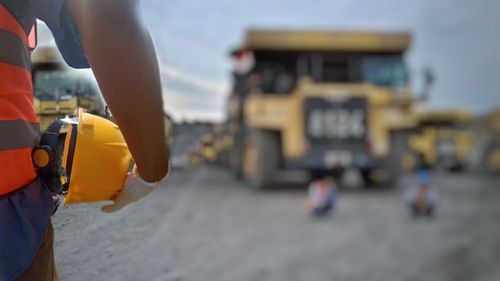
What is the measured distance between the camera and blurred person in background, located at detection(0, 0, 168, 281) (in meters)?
0.34

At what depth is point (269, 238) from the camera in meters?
2.75

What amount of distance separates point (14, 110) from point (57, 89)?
0.24ft

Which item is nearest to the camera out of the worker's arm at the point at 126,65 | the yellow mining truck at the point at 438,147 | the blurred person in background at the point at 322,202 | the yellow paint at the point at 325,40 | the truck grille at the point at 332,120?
the worker's arm at the point at 126,65

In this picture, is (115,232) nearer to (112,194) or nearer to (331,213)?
(112,194)

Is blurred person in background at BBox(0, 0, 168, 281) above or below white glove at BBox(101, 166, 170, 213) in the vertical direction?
above

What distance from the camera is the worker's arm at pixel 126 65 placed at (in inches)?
13.3

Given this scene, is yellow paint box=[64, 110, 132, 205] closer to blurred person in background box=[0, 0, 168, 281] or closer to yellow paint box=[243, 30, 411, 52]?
blurred person in background box=[0, 0, 168, 281]

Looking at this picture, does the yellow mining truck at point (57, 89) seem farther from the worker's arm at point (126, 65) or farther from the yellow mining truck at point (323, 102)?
the yellow mining truck at point (323, 102)

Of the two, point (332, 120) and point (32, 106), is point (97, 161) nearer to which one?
point (32, 106)

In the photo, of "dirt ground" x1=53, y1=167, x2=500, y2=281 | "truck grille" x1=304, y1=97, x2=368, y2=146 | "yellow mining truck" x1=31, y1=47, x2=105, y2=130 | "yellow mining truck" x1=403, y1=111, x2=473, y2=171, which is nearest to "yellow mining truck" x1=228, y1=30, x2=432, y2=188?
"truck grille" x1=304, y1=97, x2=368, y2=146

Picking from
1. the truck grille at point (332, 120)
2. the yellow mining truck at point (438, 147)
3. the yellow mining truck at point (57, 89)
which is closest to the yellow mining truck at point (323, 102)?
the truck grille at point (332, 120)

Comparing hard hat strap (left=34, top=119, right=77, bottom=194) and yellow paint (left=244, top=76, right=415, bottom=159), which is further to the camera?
yellow paint (left=244, top=76, right=415, bottom=159)

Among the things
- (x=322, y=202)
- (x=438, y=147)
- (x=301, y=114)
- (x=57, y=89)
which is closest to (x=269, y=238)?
(x=322, y=202)

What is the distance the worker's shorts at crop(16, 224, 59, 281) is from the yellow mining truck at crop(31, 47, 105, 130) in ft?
0.29
